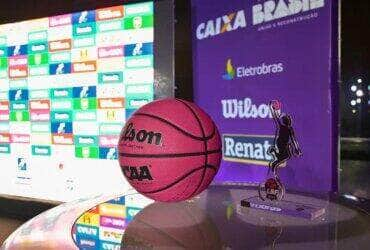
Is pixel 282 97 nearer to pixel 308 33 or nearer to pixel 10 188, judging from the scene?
pixel 308 33

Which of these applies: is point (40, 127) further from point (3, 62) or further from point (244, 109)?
point (244, 109)

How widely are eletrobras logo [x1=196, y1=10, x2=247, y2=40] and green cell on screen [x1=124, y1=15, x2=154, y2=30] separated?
369mm

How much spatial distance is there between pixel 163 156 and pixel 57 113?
207 cm

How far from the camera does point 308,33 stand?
222 cm

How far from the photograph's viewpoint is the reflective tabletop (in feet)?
4.09

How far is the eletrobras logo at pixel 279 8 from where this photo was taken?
86.8 inches

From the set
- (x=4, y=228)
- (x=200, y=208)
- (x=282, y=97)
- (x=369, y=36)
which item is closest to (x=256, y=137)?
(x=282, y=97)

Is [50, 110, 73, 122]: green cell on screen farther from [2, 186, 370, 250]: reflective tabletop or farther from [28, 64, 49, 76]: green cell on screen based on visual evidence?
[2, 186, 370, 250]: reflective tabletop

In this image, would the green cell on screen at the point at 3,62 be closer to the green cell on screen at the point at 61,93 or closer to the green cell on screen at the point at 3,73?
the green cell on screen at the point at 3,73

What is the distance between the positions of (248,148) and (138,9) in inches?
46.1

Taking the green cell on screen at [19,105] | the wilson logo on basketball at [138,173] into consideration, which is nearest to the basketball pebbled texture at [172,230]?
the wilson logo on basketball at [138,173]

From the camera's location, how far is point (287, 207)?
157cm

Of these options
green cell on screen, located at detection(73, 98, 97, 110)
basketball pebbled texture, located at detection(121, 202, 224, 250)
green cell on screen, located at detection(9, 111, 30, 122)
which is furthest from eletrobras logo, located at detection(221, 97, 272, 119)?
green cell on screen, located at detection(9, 111, 30, 122)

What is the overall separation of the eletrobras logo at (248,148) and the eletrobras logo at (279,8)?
2.01 ft
